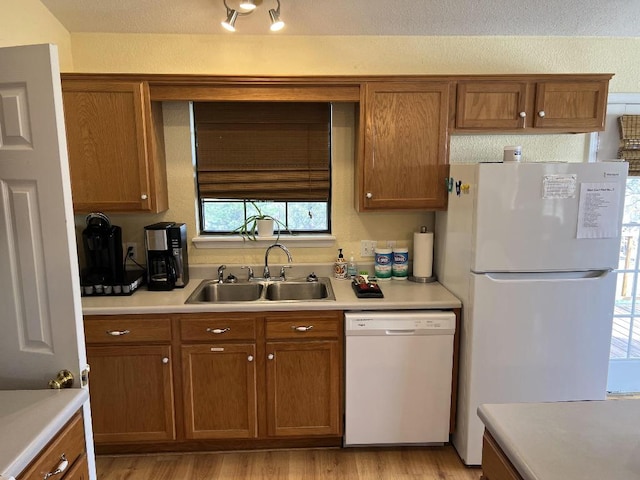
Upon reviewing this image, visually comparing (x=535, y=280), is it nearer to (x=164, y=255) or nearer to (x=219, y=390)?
(x=219, y=390)

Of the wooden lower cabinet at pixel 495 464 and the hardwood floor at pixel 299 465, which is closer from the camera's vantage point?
the wooden lower cabinet at pixel 495 464

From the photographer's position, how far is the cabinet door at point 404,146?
249 centimetres


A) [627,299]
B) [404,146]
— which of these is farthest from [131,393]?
[627,299]

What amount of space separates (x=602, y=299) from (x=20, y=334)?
254 centimetres

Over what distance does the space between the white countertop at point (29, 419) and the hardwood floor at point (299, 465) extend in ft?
4.00

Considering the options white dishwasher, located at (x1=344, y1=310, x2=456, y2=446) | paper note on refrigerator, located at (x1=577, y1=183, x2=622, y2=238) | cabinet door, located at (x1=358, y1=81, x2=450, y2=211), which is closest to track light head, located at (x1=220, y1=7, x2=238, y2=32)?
cabinet door, located at (x1=358, y1=81, x2=450, y2=211)

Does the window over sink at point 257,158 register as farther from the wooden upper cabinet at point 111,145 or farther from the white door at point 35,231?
the white door at point 35,231

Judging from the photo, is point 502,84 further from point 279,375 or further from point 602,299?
point 279,375

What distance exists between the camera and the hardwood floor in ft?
7.59

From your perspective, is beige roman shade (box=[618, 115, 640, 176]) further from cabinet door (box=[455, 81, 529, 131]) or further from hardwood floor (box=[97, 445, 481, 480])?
hardwood floor (box=[97, 445, 481, 480])

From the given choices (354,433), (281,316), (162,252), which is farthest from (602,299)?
(162,252)

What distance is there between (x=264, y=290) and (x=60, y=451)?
156cm

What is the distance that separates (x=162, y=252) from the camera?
8.42 ft

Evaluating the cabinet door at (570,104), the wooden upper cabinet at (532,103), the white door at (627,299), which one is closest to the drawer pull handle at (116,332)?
the wooden upper cabinet at (532,103)
